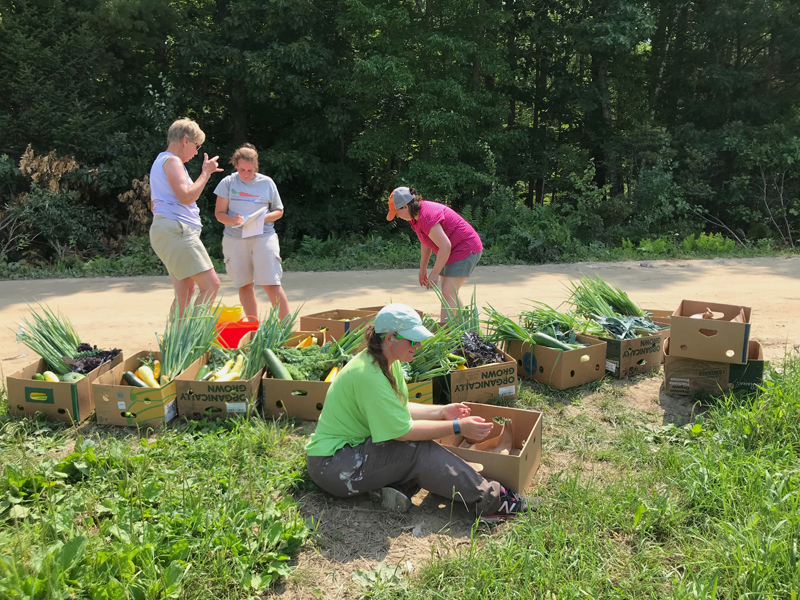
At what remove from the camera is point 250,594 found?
2555 mm

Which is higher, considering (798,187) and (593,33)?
(593,33)

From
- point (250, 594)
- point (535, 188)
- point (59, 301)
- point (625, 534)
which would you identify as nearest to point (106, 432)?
point (250, 594)

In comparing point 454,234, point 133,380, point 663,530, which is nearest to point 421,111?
point 454,234

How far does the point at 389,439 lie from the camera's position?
124 inches

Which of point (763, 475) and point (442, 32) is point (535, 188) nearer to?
point (442, 32)

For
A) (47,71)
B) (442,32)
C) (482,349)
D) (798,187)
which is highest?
(442,32)

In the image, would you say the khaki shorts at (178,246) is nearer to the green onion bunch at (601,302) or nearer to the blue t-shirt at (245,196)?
the blue t-shirt at (245,196)

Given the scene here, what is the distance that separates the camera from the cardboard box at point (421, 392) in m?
4.14

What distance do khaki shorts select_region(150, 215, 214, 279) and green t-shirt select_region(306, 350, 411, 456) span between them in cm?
216

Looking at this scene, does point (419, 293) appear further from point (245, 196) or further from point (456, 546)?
point (456, 546)

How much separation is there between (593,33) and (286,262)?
8510 mm

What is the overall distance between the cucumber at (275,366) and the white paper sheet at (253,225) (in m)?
1.39

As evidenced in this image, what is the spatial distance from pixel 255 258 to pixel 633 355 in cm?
309

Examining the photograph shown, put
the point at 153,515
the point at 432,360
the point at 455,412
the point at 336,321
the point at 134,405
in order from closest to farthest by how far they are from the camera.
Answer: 1. the point at 153,515
2. the point at 455,412
3. the point at 134,405
4. the point at 432,360
5. the point at 336,321
